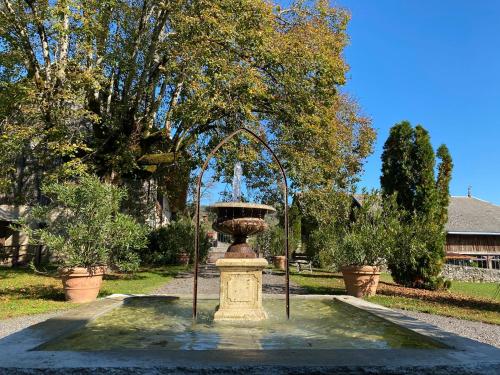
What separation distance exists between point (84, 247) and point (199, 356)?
7.01 m

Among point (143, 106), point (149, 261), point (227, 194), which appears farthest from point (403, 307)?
point (149, 261)

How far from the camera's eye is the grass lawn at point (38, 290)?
9.01m

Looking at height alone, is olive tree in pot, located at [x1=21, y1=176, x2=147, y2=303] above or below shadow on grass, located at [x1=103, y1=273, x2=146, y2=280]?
above

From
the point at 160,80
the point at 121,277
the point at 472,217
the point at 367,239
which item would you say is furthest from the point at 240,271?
the point at 472,217

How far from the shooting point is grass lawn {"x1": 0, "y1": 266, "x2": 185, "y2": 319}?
901cm

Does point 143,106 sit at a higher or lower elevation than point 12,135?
higher

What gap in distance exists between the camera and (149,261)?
23266 mm

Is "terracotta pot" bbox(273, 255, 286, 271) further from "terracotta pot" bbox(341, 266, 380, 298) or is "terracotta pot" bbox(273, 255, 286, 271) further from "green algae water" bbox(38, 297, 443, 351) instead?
"green algae water" bbox(38, 297, 443, 351)

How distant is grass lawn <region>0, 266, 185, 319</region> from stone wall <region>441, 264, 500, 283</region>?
51.9 feet

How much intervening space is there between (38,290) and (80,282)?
3231mm

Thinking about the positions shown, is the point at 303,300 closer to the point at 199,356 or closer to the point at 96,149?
the point at 199,356

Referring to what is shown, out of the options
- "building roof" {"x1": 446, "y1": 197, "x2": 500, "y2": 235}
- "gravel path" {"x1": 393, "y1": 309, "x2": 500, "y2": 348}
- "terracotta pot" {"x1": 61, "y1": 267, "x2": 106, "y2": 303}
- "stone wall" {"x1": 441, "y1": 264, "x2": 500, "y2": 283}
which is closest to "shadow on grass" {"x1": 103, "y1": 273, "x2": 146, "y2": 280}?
"terracotta pot" {"x1": 61, "y1": 267, "x2": 106, "y2": 303}

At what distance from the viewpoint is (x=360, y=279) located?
1100cm

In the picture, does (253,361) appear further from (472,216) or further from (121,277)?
(472,216)
